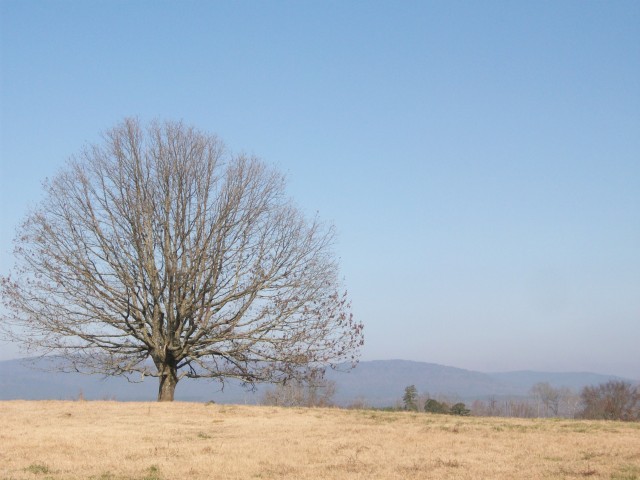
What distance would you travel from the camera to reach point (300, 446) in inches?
671

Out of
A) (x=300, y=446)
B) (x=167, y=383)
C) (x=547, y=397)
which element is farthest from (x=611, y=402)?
(x=300, y=446)

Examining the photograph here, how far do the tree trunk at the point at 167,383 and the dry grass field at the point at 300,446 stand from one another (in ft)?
13.1

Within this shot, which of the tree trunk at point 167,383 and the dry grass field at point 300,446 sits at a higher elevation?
the tree trunk at point 167,383

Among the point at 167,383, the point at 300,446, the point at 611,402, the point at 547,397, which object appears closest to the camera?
the point at 300,446

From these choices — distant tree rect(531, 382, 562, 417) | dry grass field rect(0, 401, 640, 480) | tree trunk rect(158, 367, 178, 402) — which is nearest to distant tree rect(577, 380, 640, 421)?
Result: distant tree rect(531, 382, 562, 417)

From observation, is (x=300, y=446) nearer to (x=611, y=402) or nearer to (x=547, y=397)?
(x=611, y=402)

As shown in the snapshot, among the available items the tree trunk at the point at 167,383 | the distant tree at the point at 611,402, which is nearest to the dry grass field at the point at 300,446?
the tree trunk at the point at 167,383

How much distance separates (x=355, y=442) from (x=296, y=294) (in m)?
11.3

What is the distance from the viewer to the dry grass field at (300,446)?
45.0 feet

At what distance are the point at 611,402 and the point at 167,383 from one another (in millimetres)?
58954

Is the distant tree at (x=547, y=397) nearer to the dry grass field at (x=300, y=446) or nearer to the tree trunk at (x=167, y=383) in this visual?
the tree trunk at (x=167, y=383)

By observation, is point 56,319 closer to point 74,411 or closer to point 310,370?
point 74,411

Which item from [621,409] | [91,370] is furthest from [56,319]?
[621,409]

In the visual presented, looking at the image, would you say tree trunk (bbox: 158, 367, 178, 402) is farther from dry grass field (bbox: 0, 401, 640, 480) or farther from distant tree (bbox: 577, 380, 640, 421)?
distant tree (bbox: 577, 380, 640, 421)
